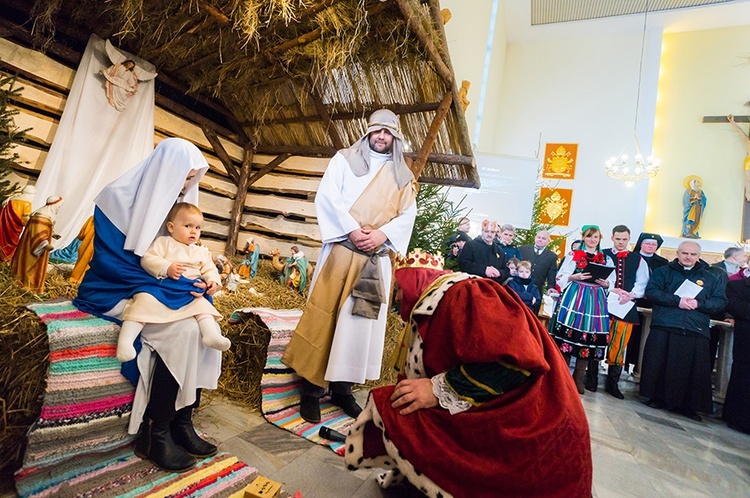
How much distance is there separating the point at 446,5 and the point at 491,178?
9.62 feet

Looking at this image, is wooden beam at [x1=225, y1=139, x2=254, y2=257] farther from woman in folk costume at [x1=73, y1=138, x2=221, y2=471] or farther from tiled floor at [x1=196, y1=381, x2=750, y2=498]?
woman in folk costume at [x1=73, y1=138, x2=221, y2=471]

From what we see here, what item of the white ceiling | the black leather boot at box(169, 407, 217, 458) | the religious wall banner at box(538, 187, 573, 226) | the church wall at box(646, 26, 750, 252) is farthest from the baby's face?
the church wall at box(646, 26, 750, 252)

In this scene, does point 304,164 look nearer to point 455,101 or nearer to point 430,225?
point 430,225

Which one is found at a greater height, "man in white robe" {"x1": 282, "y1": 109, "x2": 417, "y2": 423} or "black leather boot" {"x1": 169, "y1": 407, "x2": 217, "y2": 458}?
"man in white robe" {"x1": 282, "y1": 109, "x2": 417, "y2": 423}

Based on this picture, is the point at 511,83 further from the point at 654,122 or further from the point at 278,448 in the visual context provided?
the point at 278,448

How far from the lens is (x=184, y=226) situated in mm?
1752

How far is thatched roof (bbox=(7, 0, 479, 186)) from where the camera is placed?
2732mm

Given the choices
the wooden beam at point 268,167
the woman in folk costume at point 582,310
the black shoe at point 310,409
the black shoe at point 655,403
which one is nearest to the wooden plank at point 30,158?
the wooden beam at point 268,167

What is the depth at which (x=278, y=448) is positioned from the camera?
6.39 ft

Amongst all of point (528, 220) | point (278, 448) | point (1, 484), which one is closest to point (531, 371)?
point (278, 448)

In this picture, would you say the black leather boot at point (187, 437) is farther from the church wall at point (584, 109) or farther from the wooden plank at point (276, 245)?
the church wall at point (584, 109)

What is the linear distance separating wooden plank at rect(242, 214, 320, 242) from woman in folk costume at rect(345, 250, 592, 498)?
346 centimetres

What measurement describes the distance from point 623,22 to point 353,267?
1511 centimetres

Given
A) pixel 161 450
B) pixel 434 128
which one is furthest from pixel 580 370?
pixel 161 450
